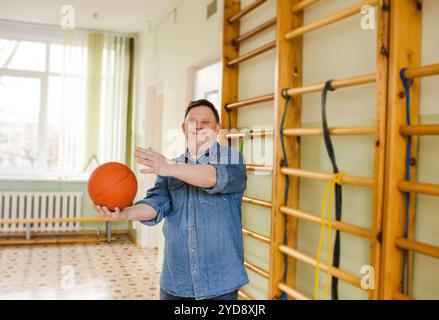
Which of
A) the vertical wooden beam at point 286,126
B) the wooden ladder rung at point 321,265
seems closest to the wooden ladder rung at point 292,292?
the vertical wooden beam at point 286,126

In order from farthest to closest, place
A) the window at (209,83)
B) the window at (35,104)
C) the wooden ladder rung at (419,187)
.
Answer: the window at (35,104) → the window at (209,83) → the wooden ladder rung at (419,187)

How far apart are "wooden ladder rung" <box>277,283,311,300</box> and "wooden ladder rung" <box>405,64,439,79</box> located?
3.80 ft

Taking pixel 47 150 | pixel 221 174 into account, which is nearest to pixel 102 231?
pixel 47 150

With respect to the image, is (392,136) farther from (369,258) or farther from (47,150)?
(47,150)

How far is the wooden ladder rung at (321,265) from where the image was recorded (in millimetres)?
1844

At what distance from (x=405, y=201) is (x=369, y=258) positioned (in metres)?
0.34

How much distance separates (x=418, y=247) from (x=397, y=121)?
0.46 metres

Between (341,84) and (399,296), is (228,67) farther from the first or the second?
(399,296)

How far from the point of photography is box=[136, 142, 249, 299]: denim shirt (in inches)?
64.7

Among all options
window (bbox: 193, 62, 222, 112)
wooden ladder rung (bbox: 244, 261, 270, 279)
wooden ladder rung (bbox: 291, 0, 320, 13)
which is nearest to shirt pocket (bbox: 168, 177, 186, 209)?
wooden ladder rung (bbox: 244, 261, 270, 279)

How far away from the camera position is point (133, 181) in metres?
1.90

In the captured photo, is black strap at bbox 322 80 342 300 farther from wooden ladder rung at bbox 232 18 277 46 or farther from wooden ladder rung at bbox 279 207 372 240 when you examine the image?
wooden ladder rung at bbox 232 18 277 46

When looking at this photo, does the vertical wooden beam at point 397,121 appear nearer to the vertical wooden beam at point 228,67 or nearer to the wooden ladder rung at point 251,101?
the wooden ladder rung at point 251,101

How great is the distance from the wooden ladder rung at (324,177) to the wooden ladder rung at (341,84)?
15.6 inches
